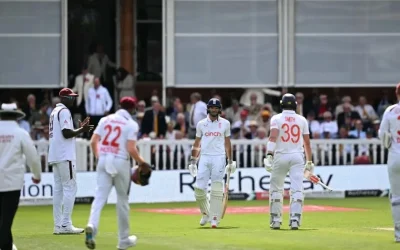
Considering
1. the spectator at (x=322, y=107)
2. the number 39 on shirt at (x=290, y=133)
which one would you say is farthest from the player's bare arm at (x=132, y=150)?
Result: the spectator at (x=322, y=107)

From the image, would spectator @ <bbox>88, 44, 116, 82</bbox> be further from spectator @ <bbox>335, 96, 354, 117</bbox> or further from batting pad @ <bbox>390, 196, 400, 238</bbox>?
batting pad @ <bbox>390, 196, 400, 238</bbox>

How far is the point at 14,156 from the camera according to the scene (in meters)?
14.3

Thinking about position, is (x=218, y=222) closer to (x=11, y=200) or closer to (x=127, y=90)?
(x=11, y=200)

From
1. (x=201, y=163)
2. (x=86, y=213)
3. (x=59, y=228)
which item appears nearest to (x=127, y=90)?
(x=86, y=213)

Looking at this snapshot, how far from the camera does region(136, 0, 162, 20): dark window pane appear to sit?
3459 cm

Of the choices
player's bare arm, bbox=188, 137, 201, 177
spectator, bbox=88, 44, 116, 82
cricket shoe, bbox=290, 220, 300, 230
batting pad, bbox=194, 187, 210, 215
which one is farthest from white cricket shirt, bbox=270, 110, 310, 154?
spectator, bbox=88, 44, 116, 82

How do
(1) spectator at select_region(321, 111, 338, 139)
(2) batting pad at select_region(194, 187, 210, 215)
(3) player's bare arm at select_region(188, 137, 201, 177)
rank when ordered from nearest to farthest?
(2) batting pad at select_region(194, 187, 210, 215) < (3) player's bare arm at select_region(188, 137, 201, 177) < (1) spectator at select_region(321, 111, 338, 139)

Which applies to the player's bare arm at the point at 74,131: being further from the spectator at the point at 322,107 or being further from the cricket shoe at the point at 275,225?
the spectator at the point at 322,107

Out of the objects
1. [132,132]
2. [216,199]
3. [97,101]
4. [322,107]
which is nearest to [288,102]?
[216,199]

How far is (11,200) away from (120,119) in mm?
1697

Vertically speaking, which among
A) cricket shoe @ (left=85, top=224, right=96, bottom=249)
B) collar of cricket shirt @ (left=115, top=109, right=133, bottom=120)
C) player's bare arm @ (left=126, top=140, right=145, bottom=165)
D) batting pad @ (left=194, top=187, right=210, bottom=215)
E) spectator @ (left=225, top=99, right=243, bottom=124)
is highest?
collar of cricket shirt @ (left=115, top=109, right=133, bottom=120)

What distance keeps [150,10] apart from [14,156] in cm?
2073

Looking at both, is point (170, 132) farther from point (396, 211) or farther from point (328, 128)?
point (396, 211)

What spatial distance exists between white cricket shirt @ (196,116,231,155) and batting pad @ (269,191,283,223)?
4.87ft
